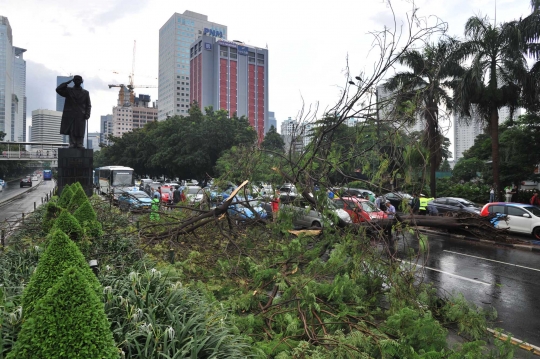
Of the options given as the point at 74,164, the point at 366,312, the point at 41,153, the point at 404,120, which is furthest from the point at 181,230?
the point at 41,153

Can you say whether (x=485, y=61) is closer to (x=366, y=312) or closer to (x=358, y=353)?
(x=366, y=312)

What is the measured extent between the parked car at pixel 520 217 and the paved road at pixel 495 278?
88.1 inches

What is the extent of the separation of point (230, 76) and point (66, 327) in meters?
143

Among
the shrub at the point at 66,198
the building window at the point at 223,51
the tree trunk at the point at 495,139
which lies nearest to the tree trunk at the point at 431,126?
the shrub at the point at 66,198

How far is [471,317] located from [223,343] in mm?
3261

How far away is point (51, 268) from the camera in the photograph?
3102 millimetres

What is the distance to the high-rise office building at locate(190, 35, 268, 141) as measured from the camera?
137250 mm

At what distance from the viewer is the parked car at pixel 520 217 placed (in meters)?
14.5

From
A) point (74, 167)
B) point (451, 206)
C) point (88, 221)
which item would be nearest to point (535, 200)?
point (451, 206)

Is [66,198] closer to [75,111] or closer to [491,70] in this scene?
[75,111]

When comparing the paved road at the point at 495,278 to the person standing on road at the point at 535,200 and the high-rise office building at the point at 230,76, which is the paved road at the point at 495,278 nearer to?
the person standing on road at the point at 535,200

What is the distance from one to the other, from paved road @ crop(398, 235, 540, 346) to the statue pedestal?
37.4ft

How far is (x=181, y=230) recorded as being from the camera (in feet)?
23.7

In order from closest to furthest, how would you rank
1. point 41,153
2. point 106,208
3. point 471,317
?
point 471,317, point 106,208, point 41,153
